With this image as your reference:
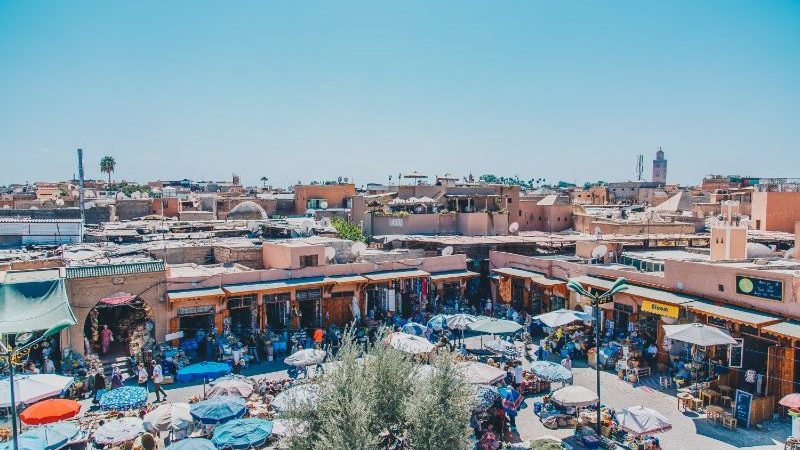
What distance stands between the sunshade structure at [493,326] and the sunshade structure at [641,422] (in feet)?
23.4

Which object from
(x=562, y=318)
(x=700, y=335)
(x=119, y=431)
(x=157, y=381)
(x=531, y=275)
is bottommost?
(x=157, y=381)

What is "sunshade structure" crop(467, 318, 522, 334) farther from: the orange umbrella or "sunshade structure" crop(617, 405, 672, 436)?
the orange umbrella

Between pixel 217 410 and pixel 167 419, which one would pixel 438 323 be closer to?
pixel 217 410

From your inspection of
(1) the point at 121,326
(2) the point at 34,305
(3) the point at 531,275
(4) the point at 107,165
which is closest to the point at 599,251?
(3) the point at 531,275

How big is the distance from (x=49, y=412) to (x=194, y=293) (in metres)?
8.35

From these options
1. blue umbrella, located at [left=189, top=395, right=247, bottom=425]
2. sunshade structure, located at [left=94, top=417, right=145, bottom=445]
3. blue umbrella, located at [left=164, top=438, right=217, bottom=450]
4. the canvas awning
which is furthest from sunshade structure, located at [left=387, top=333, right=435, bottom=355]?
the canvas awning

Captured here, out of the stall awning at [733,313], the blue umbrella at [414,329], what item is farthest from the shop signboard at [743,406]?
the blue umbrella at [414,329]

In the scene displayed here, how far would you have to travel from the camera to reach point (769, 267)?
19406mm

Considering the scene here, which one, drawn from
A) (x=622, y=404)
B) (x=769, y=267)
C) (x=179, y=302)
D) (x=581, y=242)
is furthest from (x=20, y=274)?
(x=769, y=267)

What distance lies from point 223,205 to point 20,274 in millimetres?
37442

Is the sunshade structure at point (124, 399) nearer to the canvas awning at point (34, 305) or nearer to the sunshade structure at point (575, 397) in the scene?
the canvas awning at point (34, 305)

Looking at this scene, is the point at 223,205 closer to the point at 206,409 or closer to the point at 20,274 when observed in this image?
the point at 20,274

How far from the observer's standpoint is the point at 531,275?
2773 cm

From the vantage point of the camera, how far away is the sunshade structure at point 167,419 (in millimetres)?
14766
